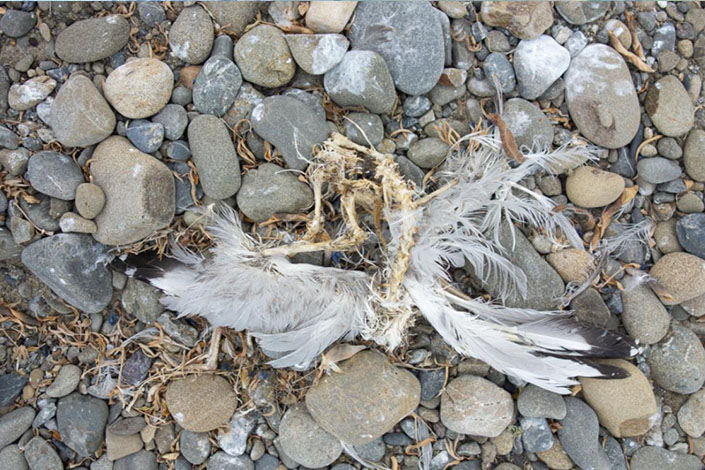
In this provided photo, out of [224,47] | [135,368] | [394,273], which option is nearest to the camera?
[394,273]

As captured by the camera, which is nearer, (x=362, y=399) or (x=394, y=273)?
(x=394, y=273)

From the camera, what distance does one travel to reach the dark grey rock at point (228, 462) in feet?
8.88

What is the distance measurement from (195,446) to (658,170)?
110 inches

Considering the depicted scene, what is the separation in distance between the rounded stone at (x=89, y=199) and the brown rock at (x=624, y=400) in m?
2.60

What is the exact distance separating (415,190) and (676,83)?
1534mm

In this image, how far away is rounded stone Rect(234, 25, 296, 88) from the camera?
2.59m

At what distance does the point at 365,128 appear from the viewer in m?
2.63

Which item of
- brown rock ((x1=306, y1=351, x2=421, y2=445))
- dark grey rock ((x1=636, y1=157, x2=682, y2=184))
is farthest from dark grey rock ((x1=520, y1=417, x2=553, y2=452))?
Answer: dark grey rock ((x1=636, y1=157, x2=682, y2=184))

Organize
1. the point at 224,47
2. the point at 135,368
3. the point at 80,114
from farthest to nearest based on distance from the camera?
the point at 135,368 < the point at 224,47 < the point at 80,114

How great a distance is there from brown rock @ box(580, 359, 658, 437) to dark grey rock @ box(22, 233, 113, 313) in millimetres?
2528

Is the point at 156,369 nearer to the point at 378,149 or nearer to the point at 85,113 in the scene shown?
the point at 85,113

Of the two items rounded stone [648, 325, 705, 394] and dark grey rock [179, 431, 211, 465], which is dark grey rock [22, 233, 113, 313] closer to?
dark grey rock [179, 431, 211, 465]

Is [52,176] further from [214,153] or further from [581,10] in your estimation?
[581,10]

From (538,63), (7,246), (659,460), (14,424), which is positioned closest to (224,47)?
(7,246)
